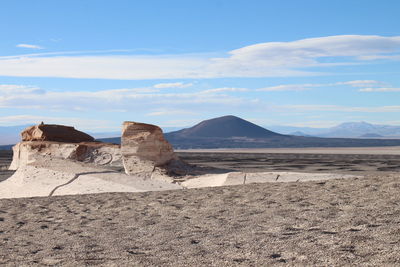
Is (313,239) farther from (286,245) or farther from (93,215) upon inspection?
(93,215)

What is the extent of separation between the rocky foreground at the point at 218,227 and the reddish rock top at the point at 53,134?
6.31 metres

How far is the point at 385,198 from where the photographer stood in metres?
7.23

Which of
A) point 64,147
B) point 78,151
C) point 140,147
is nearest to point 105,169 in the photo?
point 140,147

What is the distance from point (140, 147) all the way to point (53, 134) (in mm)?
3455

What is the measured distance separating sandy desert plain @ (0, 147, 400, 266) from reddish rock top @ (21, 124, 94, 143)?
20.8 feet

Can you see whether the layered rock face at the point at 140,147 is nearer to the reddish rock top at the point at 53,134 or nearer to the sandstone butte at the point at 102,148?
the sandstone butte at the point at 102,148

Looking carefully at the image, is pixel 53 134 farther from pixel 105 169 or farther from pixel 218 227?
pixel 218 227

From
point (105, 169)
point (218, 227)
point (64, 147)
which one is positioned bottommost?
point (218, 227)

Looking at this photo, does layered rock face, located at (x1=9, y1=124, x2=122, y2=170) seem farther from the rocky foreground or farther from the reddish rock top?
the rocky foreground

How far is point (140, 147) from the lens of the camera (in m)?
13.2

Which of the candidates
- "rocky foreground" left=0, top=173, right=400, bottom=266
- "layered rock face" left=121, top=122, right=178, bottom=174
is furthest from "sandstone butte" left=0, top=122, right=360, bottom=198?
"rocky foreground" left=0, top=173, right=400, bottom=266

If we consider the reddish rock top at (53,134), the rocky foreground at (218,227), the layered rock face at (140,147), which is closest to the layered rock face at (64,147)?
the reddish rock top at (53,134)

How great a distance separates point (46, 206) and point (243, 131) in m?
105

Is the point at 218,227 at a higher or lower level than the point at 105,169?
lower
